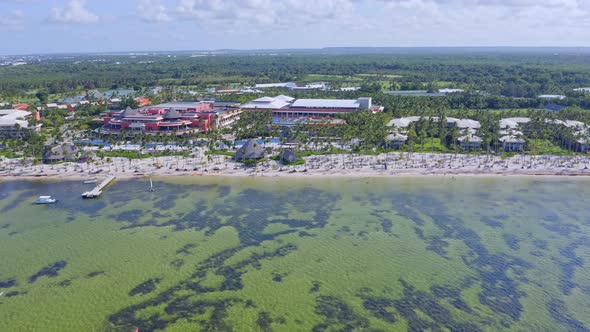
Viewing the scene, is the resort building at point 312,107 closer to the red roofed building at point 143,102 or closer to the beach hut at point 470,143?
the red roofed building at point 143,102

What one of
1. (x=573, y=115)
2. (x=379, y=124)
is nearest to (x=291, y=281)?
(x=379, y=124)

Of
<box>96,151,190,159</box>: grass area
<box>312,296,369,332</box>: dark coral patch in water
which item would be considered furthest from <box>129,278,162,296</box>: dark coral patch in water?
<box>96,151,190,159</box>: grass area

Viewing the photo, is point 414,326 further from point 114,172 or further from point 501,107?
point 501,107

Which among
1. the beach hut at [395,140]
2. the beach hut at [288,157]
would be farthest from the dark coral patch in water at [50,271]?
the beach hut at [395,140]

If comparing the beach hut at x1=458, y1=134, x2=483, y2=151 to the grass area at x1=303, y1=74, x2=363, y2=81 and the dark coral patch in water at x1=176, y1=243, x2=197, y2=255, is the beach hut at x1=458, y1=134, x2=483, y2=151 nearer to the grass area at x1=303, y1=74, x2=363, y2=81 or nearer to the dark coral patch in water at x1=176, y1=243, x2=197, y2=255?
the dark coral patch in water at x1=176, y1=243, x2=197, y2=255

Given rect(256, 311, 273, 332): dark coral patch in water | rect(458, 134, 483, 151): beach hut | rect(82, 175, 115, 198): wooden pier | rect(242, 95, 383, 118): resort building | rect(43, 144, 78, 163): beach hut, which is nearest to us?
rect(256, 311, 273, 332): dark coral patch in water

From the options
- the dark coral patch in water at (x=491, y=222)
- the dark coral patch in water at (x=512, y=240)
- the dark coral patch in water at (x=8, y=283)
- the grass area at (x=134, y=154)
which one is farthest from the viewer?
the grass area at (x=134, y=154)

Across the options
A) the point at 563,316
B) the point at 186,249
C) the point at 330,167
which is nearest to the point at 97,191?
the point at 186,249
